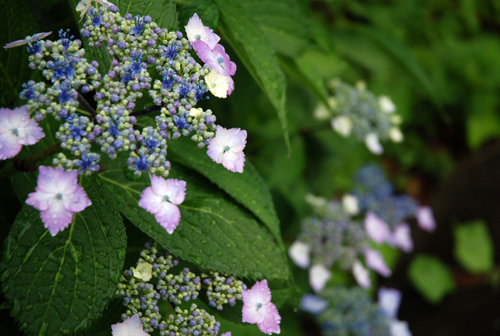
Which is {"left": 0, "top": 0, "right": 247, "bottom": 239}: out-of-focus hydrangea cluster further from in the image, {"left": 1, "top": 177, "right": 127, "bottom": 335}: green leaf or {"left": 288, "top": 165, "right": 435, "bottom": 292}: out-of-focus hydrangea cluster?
{"left": 288, "top": 165, "right": 435, "bottom": 292}: out-of-focus hydrangea cluster

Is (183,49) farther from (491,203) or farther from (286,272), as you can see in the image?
(491,203)

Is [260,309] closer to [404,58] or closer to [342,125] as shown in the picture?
[342,125]

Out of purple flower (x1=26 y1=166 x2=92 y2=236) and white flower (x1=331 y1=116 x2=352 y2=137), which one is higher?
purple flower (x1=26 y1=166 x2=92 y2=236)

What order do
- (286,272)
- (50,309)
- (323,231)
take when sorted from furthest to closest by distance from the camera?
(323,231) < (286,272) < (50,309)

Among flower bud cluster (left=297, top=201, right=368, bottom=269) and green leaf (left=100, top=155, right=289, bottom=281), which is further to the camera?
flower bud cluster (left=297, top=201, right=368, bottom=269)

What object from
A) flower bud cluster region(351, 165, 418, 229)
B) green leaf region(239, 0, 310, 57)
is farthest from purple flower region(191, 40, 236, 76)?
flower bud cluster region(351, 165, 418, 229)

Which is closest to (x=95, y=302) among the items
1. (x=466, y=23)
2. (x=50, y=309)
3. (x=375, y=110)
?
(x=50, y=309)
